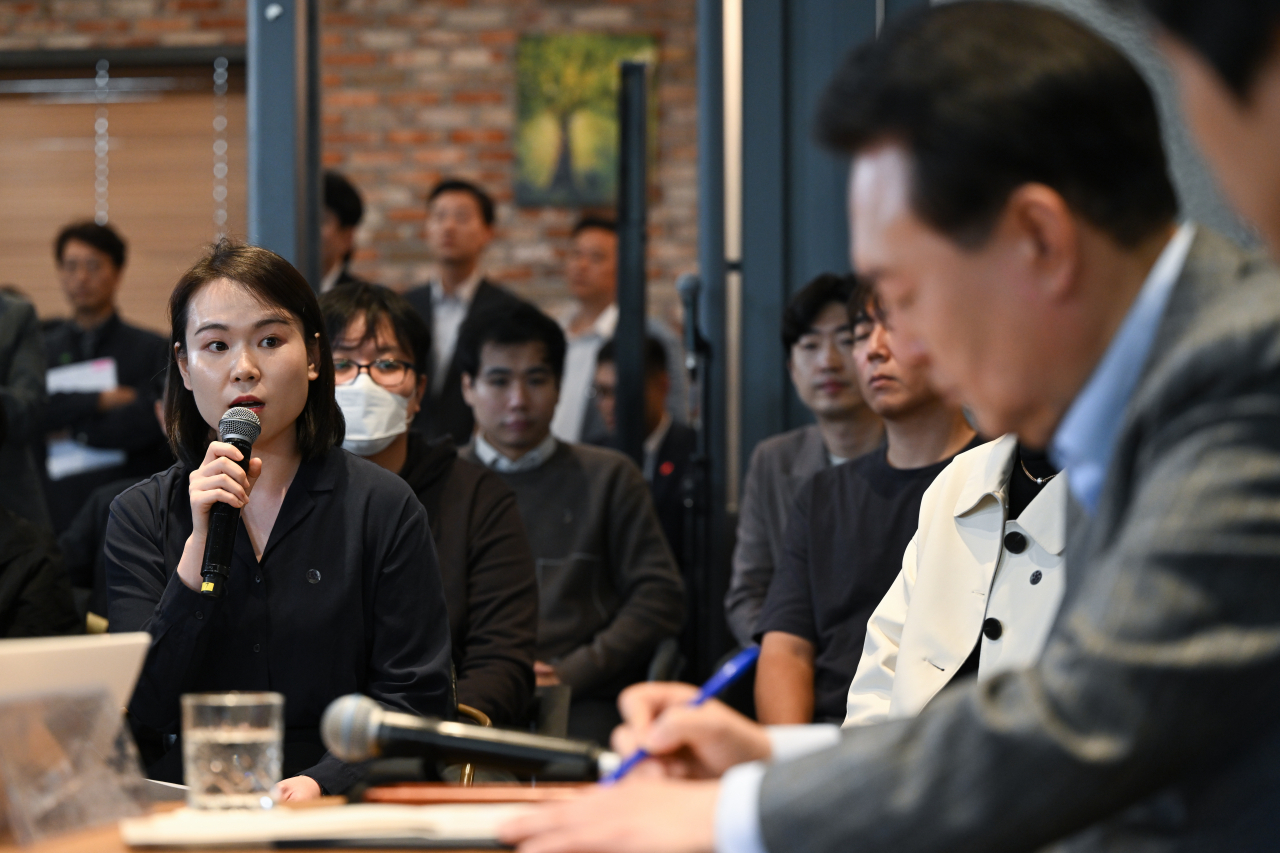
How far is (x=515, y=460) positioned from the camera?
3078mm

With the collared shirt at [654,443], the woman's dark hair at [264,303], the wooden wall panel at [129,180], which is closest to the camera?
the woman's dark hair at [264,303]

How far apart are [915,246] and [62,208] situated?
6144 mm

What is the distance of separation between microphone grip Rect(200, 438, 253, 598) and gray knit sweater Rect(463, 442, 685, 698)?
4.51 feet

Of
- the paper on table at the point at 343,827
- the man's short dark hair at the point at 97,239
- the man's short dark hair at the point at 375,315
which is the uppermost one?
the man's short dark hair at the point at 97,239

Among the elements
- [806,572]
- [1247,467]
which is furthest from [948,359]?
[806,572]

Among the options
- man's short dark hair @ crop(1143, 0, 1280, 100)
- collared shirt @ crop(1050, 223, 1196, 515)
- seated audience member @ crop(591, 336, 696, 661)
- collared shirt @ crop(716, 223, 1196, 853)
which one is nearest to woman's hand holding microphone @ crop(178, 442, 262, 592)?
collared shirt @ crop(716, 223, 1196, 853)

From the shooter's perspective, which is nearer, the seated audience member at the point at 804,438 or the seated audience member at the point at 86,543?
the seated audience member at the point at 804,438

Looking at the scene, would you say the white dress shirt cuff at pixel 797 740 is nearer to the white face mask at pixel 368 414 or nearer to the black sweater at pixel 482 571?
the black sweater at pixel 482 571

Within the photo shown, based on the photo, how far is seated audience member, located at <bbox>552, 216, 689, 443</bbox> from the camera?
4977mm

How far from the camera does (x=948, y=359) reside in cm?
87

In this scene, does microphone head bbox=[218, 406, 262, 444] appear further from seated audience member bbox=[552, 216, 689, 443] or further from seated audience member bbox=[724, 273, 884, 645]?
seated audience member bbox=[552, 216, 689, 443]

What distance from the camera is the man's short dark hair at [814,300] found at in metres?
2.89

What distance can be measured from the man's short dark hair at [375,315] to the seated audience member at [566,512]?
48 cm

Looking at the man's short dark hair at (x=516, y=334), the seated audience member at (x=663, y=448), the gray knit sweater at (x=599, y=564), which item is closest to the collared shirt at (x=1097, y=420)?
the gray knit sweater at (x=599, y=564)
